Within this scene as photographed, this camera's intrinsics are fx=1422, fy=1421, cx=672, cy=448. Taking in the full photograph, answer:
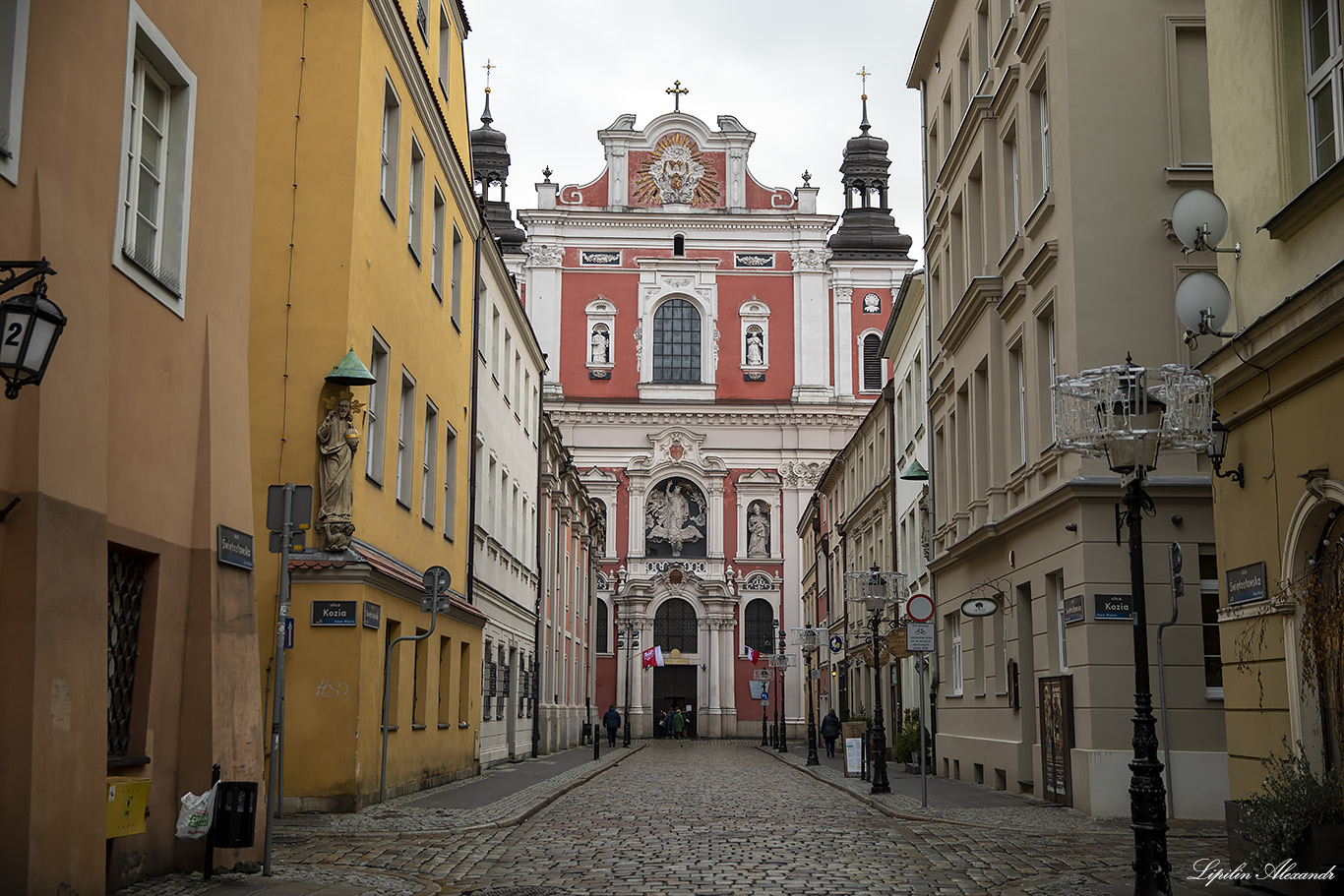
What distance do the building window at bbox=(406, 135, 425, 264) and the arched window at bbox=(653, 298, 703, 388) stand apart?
48369 millimetres

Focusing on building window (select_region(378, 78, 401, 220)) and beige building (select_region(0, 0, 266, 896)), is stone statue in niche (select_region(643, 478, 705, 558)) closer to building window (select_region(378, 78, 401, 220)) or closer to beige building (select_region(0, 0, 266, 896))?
building window (select_region(378, 78, 401, 220))

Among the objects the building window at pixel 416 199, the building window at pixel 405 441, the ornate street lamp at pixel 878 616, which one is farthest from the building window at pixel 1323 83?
the building window at pixel 416 199

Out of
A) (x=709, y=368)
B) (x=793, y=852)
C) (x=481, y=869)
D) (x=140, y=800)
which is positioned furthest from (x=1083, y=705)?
(x=709, y=368)

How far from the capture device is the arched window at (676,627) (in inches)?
2630

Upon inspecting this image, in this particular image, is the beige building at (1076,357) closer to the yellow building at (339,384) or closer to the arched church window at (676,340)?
the yellow building at (339,384)

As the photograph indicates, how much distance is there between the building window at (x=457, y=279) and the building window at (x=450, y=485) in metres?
2.17

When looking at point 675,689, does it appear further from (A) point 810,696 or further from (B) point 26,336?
(B) point 26,336

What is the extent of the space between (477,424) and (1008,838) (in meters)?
15.9

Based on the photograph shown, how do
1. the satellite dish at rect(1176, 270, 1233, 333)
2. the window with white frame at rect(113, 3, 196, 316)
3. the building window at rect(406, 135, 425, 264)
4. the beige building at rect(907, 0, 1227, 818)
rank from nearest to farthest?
the window with white frame at rect(113, 3, 196, 316)
the satellite dish at rect(1176, 270, 1233, 333)
the beige building at rect(907, 0, 1227, 818)
the building window at rect(406, 135, 425, 264)

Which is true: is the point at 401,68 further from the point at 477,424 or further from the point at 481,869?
the point at 481,869

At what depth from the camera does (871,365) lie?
228 feet

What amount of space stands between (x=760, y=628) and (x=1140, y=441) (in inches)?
2312

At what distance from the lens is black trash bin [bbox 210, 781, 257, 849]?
10016mm

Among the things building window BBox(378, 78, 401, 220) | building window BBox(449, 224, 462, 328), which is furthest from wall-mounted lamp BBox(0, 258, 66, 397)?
building window BBox(449, 224, 462, 328)
